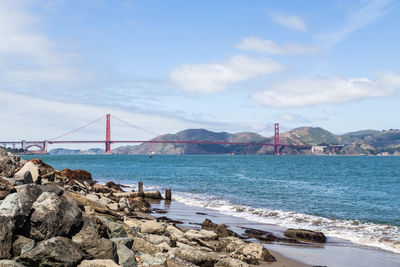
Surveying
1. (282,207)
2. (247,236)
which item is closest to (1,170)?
(247,236)

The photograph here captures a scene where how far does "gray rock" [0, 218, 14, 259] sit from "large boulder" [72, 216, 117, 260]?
1036 millimetres

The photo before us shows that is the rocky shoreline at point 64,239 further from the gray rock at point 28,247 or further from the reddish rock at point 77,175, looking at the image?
the reddish rock at point 77,175

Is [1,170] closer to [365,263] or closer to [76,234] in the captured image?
[76,234]

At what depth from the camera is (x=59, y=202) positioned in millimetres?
6953

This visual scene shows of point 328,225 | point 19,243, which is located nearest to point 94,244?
point 19,243

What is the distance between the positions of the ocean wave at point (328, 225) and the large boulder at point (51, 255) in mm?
10748

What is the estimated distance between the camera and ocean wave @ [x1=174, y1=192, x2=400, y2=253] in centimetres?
1394

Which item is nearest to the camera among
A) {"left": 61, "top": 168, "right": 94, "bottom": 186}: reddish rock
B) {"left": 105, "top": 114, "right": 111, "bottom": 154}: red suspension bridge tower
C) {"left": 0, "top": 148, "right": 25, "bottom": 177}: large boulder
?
{"left": 0, "top": 148, "right": 25, "bottom": 177}: large boulder

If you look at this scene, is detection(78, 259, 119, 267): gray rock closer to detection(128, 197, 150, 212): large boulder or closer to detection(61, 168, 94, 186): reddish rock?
detection(128, 197, 150, 212): large boulder

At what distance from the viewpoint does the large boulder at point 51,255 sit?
6.02 m

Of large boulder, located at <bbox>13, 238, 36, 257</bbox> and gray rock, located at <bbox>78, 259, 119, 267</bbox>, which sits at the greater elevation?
large boulder, located at <bbox>13, 238, 36, 257</bbox>

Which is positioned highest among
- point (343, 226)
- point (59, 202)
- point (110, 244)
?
point (59, 202)

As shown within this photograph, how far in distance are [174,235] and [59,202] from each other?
202 inches

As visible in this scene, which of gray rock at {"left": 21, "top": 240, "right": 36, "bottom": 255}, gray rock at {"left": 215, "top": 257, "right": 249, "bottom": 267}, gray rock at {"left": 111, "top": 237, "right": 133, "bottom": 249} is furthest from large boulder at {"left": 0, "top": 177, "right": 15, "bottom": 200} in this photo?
gray rock at {"left": 215, "top": 257, "right": 249, "bottom": 267}
